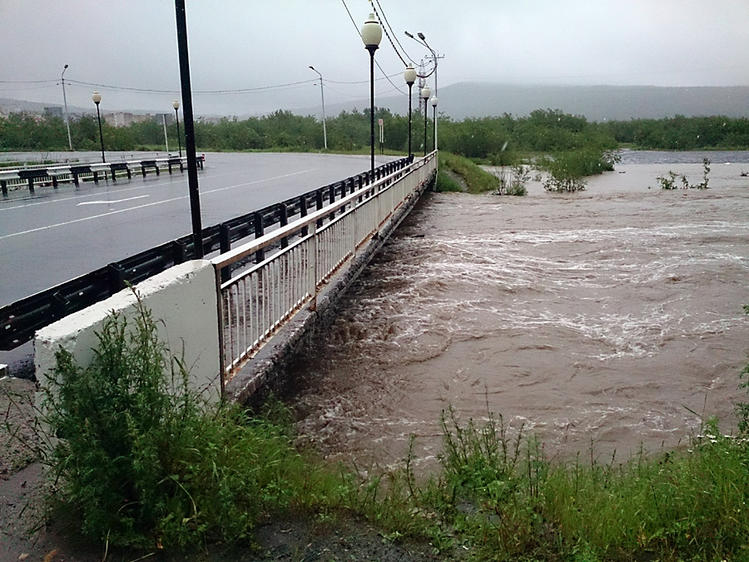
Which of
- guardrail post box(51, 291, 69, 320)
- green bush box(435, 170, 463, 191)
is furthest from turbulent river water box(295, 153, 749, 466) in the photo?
green bush box(435, 170, 463, 191)

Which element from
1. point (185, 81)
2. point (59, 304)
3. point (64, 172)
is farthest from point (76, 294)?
point (64, 172)

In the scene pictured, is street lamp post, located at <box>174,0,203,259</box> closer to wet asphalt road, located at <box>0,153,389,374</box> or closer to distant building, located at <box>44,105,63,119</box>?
wet asphalt road, located at <box>0,153,389,374</box>

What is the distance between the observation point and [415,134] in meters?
72.8

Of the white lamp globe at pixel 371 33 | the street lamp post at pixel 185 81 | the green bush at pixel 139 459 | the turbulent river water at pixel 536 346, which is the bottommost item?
the turbulent river water at pixel 536 346

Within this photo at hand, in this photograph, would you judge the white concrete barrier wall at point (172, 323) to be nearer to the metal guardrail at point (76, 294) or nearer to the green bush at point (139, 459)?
the green bush at point (139, 459)

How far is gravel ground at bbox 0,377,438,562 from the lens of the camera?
299 centimetres

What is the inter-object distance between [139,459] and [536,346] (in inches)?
228

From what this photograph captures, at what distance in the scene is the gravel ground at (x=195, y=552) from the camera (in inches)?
118

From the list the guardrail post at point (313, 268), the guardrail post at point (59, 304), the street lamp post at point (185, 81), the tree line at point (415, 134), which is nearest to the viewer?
the street lamp post at point (185, 81)

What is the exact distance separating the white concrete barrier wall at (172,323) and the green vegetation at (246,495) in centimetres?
7

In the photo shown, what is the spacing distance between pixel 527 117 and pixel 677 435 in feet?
304

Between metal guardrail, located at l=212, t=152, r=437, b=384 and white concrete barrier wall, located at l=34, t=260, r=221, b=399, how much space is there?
7.7 inches

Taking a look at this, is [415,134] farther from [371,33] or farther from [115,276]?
[115,276]

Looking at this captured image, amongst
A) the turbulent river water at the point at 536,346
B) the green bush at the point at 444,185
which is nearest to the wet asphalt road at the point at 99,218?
the turbulent river water at the point at 536,346
